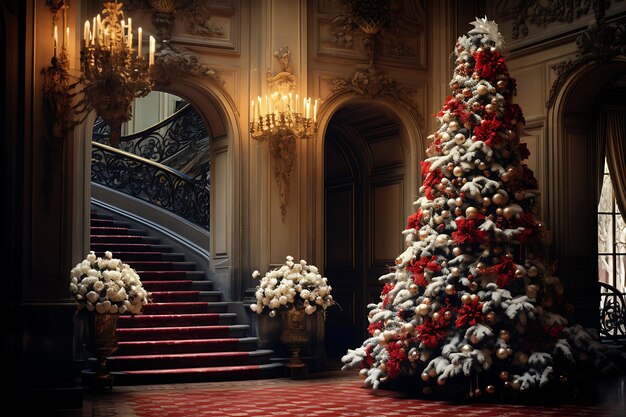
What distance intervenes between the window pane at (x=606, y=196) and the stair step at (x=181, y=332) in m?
5.81

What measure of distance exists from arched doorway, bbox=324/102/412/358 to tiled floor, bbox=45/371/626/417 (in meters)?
3.35

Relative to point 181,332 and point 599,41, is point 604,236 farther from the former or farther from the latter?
point 181,332

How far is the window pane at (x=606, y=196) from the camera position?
526 inches

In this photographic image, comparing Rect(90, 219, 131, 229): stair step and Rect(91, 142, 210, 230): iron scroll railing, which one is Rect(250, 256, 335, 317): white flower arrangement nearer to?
Rect(91, 142, 210, 230): iron scroll railing

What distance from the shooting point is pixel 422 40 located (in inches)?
467

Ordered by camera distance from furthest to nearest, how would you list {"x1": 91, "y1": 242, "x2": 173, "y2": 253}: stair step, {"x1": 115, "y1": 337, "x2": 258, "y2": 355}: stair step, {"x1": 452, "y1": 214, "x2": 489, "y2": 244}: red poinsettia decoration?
{"x1": 91, "y1": 242, "x2": 173, "y2": 253}: stair step < {"x1": 115, "y1": 337, "x2": 258, "y2": 355}: stair step < {"x1": 452, "y1": 214, "x2": 489, "y2": 244}: red poinsettia decoration

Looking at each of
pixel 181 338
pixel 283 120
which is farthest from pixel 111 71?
pixel 181 338

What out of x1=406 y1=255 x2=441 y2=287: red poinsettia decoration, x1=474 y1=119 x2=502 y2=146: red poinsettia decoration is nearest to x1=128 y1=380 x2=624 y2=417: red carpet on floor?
x1=406 y1=255 x2=441 y2=287: red poinsettia decoration

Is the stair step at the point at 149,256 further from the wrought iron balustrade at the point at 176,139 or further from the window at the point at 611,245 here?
the window at the point at 611,245

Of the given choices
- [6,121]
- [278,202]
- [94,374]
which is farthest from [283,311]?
[6,121]

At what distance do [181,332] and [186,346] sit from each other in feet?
0.87

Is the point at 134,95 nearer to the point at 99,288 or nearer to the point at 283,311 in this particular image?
the point at 99,288

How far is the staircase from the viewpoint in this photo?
9.62 m

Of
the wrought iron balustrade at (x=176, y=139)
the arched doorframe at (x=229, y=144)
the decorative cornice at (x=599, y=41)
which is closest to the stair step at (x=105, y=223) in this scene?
the wrought iron balustrade at (x=176, y=139)
